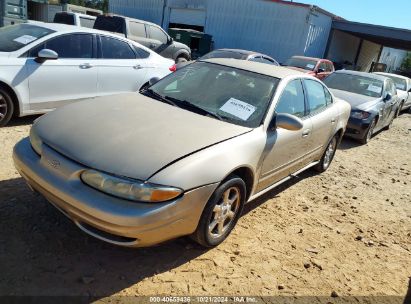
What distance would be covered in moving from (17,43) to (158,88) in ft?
8.53

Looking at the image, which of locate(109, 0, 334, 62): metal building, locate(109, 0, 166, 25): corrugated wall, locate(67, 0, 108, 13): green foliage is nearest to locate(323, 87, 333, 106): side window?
locate(109, 0, 334, 62): metal building

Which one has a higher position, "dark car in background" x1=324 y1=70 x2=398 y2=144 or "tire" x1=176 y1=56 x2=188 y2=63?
"dark car in background" x1=324 y1=70 x2=398 y2=144

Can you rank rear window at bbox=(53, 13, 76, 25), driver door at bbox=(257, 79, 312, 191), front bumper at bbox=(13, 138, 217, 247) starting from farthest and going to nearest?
rear window at bbox=(53, 13, 76, 25) < driver door at bbox=(257, 79, 312, 191) < front bumper at bbox=(13, 138, 217, 247)

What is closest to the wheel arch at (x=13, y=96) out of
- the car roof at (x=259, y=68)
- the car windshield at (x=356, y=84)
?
the car roof at (x=259, y=68)

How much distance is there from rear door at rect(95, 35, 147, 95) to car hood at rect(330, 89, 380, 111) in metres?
4.72

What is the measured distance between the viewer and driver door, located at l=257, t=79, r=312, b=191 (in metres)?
3.73

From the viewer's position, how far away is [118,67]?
6477mm

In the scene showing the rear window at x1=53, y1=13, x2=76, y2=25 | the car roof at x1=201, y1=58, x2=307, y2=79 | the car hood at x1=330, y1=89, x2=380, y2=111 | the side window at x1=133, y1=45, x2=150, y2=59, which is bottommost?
the car hood at x1=330, y1=89, x2=380, y2=111

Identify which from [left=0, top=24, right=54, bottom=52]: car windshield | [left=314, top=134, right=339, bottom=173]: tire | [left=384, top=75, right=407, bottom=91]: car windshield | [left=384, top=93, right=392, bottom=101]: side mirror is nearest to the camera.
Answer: [left=0, top=24, right=54, bottom=52]: car windshield

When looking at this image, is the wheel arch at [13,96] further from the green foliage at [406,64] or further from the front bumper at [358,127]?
the green foliage at [406,64]

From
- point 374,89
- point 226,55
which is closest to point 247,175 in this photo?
point 374,89

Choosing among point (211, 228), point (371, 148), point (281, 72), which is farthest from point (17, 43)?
point (371, 148)

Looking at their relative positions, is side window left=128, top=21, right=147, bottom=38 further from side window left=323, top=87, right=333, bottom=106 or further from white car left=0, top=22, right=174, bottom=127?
side window left=323, top=87, right=333, bottom=106

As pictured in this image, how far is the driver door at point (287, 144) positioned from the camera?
3.73m
